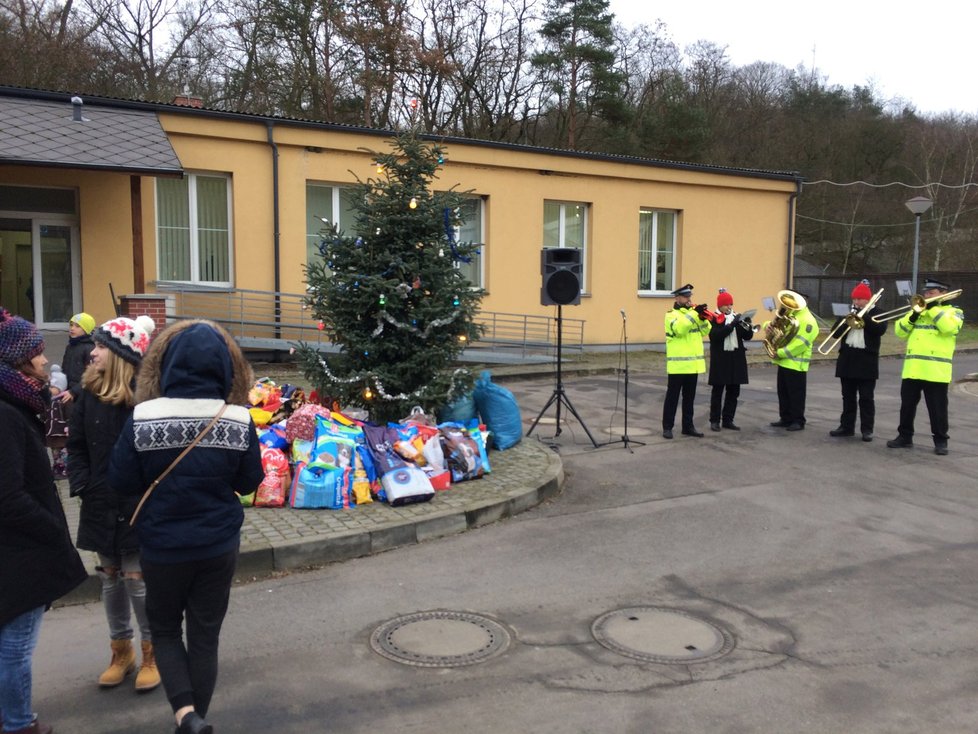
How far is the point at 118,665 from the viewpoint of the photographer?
3.91 meters

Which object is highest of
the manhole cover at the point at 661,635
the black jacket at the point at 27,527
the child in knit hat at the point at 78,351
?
the child in knit hat at the point at 78,351

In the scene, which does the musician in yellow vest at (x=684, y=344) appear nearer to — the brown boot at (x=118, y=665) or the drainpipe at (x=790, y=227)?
the brown boot at (x=118, y=665)

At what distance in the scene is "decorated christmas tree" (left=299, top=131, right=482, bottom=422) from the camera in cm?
788

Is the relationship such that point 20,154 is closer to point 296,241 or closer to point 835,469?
point 296,241

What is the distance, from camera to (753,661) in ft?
13.7

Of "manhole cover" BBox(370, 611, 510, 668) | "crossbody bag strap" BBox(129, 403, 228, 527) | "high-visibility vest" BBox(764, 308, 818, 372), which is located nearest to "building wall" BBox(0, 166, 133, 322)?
"high-visibility vest" BBox(764, 308, 818, 372)

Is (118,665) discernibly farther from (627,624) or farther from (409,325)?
(409,325)

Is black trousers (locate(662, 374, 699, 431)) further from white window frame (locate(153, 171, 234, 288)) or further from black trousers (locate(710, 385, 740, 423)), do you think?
white window frame (locate(153, 171, 234, 288))

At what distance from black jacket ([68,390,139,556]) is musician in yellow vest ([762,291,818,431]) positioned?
8993 millimetres

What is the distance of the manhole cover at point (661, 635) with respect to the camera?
424 cm

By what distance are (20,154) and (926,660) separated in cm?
1263

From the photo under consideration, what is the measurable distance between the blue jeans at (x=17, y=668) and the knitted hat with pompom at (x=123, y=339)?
1.14 metres

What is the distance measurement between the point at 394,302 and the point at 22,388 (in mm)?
4818

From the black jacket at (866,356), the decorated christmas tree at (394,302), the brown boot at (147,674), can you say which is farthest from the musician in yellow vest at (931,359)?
the brown boot at (147,674)
